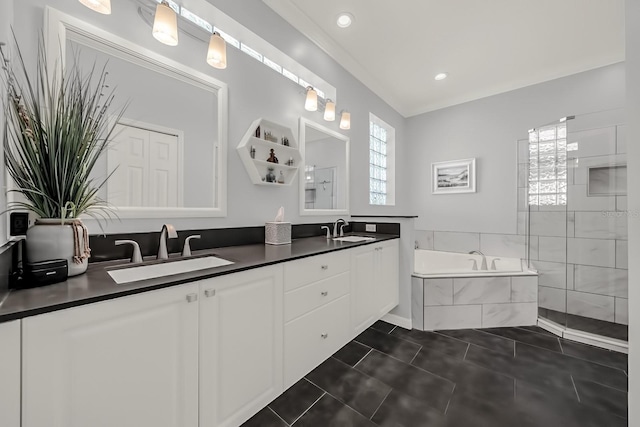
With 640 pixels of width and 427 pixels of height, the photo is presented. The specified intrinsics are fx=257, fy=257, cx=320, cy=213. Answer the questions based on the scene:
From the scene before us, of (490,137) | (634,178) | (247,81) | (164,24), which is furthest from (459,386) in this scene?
(490,137)

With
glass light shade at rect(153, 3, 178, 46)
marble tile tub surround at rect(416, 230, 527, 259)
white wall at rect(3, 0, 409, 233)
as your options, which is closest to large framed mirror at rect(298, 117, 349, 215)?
white wall at rect(3, 0, 409, 233)

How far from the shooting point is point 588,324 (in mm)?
2338

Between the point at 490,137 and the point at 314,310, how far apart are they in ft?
10.9

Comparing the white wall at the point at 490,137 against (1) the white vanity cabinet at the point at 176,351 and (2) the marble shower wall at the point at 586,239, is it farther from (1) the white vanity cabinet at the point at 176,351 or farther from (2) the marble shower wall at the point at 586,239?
(1) the white vanity cabinet at the point at 176,351

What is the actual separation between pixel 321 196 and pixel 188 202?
4.24 ft

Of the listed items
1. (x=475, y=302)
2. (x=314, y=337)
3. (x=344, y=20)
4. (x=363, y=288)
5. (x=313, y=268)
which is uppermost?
(x=344, y=20)

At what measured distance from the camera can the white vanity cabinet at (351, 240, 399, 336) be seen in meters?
1.94

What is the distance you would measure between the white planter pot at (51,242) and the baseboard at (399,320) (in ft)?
8.03

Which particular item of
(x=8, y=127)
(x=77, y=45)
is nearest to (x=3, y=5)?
(x=77, y=45)

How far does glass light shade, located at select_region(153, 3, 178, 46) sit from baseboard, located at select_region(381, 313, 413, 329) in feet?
9.00

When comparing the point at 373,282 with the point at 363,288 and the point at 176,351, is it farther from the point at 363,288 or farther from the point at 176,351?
the point at 176,351

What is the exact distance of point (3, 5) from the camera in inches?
36.1

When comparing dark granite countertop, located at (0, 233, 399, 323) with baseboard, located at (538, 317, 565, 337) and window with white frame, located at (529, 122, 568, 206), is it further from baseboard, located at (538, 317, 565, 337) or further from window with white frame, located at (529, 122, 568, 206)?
window with white frame, located at (529, 122, 568, 206)

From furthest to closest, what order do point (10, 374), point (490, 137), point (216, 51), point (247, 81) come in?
1. point (490, 137)
2. point (247, 81)
3. point (216, 51)
4. point (10, 374)
